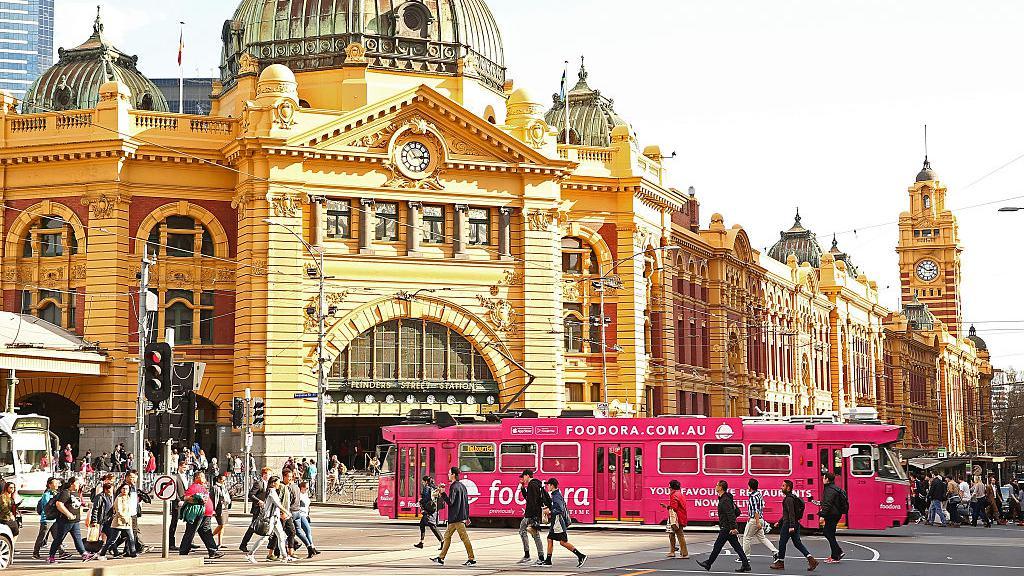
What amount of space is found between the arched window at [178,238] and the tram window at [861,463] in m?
33.3

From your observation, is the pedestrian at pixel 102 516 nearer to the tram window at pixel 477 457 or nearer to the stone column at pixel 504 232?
the tram window at pixel 477 457

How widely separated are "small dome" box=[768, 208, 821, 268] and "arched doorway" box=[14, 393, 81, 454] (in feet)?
257

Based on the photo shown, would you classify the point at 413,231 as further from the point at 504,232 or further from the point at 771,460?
the point at 771,460

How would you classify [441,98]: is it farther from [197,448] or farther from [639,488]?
[639,488]

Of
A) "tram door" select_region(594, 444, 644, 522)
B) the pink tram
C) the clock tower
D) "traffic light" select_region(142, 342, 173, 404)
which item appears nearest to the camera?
"traffic light" select_region(142, 342, 173, 404)

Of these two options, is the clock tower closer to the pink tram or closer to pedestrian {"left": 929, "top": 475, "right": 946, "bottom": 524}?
pedestrian {"left": 929, "top": 475, "right": 946, "bottom": 524}

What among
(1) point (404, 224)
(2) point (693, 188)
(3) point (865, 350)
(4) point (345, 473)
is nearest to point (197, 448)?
(4) point (345, 473)

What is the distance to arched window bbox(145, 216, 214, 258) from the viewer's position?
63.0 meters

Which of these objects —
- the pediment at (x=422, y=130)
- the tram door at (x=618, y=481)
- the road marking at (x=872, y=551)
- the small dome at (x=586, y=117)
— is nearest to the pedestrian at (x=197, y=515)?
the road marking at (x=872, y=551)

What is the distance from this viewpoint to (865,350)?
12406 centimetres

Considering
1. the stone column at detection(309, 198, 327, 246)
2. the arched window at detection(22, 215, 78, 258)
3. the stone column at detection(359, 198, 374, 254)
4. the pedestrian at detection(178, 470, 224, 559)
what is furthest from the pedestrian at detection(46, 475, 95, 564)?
the arched window at detection(22, 215, 78, 258)

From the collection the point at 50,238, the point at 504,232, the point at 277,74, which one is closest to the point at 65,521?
the point at 277,74

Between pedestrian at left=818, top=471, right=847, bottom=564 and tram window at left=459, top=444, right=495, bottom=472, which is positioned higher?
tram window at left=459, top=444, right=495, bottom=472

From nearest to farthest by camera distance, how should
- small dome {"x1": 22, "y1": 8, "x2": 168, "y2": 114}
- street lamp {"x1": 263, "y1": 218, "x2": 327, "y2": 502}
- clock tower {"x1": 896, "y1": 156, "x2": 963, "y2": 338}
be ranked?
1. street lamp {"x1": 263, "y1": 218, "x2": 327, "y2": 502}
2. small dome {"x1": 22, "y1": 8, "x2": 168, "y2": 114}
3. clock tower {"x1": 896, "y1": 156, "x2": 963, "y2": 338}
